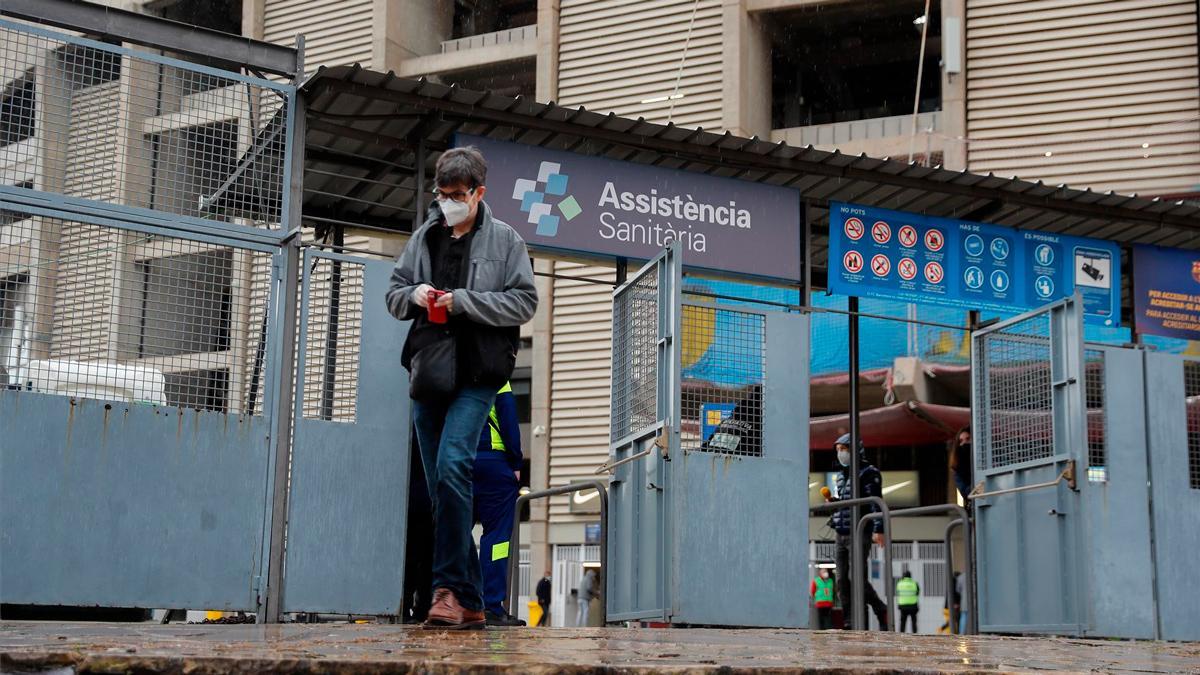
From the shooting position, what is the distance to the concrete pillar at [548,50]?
28.8 meters

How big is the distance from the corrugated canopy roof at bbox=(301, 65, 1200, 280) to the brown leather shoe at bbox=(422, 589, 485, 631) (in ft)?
15.3

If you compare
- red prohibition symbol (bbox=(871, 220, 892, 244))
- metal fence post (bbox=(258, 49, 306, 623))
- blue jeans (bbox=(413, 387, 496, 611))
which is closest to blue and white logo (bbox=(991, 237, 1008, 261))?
red prohibition symbol (bbox=(871, 220, 892, 244))

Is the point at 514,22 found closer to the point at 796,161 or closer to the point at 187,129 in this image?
the point at 796,161

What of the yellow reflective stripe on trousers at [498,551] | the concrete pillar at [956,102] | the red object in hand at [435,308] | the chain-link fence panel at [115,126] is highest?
the concrete pillar at [956,102]

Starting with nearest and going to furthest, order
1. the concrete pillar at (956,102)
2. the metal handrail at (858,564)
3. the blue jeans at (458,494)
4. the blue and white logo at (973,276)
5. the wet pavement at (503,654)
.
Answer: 1. the wet pavement at (503,654)
2. the blue jeans at (458,494)
3. the metal handrail at (858,564)
4. the blue and white logo at (973,276)
5. the concrete pillar at (956,102)

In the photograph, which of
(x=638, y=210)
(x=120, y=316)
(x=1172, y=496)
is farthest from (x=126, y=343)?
(x=1172, y=496)

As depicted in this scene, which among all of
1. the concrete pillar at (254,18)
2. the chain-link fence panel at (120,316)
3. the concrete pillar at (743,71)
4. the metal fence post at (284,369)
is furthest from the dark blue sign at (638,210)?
the concrete pillar at (254,18)

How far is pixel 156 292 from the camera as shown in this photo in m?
8.62

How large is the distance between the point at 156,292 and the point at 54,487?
1267 millimetres

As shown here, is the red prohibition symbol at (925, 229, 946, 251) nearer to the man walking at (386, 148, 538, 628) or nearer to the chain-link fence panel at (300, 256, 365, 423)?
the chain-link fence panel at (300, 256, 365, 423)

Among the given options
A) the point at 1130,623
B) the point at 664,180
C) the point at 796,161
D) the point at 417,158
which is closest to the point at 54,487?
the point at 417,158

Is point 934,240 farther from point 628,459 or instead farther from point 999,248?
point 628,459

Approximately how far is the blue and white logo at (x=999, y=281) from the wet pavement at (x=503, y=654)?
797 centimetres

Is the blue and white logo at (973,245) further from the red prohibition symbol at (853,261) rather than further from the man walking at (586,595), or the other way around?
the man walking at (586,595)
